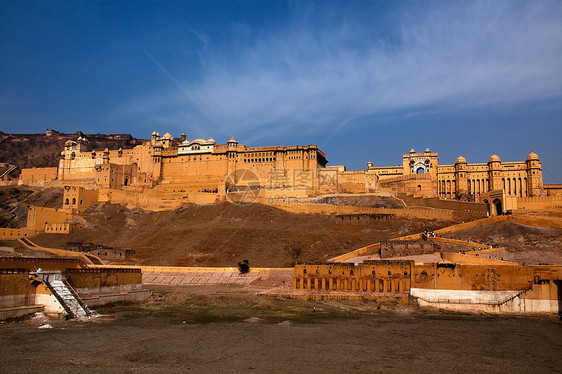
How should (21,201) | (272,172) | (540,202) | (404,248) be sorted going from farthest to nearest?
(272,172), (21,201), (540,202), (404,248)

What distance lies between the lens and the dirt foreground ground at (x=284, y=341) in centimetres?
1867

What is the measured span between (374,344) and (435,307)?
475 inches

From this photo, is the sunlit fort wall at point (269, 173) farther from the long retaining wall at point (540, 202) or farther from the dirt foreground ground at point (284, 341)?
the dirt foreground ground at point (284, 341)

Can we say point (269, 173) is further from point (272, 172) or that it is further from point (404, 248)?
point (404, 248)

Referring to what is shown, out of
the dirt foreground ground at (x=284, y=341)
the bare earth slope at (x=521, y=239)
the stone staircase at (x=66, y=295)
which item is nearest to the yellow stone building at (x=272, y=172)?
the bare earth slope at (x=521, y=239)

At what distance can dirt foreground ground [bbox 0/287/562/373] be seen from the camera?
18.7 metres

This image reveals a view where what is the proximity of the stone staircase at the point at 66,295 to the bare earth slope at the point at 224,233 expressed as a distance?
2302cm

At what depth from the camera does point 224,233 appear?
60.4 m

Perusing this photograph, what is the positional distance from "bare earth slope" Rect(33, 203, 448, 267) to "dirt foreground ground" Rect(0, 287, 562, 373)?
779 inches

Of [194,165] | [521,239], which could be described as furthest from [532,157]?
[194,165]

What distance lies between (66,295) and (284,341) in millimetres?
14137

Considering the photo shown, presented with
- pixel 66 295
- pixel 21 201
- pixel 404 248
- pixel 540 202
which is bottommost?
pixel 66 295

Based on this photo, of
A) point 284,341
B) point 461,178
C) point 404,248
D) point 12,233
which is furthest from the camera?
point 461,178

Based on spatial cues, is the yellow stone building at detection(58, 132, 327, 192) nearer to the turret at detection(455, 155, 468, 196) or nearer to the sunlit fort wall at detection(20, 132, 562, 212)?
the sunlit fort wall at detection(20, 132, 562, 212)
